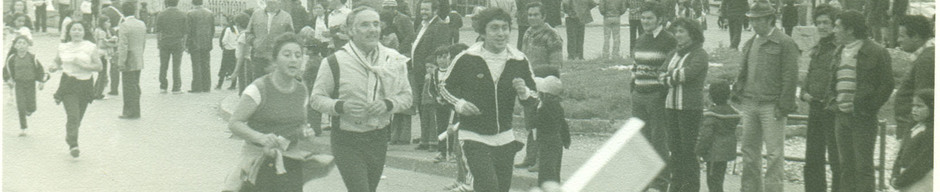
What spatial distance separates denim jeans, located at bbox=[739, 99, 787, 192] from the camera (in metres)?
9.07

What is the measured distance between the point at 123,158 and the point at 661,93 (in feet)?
18.5

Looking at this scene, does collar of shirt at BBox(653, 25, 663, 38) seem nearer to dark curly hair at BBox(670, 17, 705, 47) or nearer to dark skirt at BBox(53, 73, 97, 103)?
dark curly hair at BBox(670, 17, 705, 47)

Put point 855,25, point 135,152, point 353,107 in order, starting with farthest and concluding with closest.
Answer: point 135,152 → point 855,25 → point 353,107

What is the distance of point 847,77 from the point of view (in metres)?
8.42

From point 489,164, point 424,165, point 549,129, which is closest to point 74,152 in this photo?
point 424,165

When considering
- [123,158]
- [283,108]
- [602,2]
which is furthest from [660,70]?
[602,2]

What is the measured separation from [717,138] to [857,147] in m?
1.09

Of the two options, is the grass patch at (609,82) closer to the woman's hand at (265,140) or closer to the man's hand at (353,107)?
the man's hand at (353,107)

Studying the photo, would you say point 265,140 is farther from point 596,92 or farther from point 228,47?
point 228,47

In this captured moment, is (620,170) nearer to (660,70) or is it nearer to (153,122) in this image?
(660,70)

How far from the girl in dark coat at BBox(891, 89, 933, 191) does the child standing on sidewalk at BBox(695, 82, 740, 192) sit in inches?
72.6

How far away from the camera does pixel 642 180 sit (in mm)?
3031

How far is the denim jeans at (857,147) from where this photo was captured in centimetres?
833

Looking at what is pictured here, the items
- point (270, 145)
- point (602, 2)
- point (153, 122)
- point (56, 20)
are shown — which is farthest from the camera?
point (56, 20)
